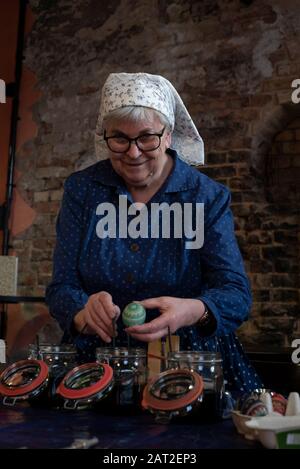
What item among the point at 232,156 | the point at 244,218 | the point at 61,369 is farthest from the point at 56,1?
the point at 61,369

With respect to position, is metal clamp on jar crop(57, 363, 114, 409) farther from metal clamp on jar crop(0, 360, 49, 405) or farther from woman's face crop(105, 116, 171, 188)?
woman's face crop(105, 116, 171, 188)

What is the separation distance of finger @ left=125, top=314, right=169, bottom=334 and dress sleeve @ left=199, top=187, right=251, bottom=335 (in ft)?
0.50

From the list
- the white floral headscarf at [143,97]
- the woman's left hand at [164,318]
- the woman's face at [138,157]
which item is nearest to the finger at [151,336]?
the woman's left hand at [164,318]

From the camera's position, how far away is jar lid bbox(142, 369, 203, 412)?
92 centimetres

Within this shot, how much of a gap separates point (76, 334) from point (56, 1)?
4797mm

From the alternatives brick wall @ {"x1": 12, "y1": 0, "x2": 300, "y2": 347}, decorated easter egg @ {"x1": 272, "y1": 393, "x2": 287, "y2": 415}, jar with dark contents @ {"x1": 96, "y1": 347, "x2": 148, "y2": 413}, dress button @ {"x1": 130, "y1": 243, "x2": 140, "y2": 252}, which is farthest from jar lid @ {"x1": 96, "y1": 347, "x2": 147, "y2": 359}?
brick wall @ {"x1": 12, "y1": 0, "x2": 300, "y2": 347}

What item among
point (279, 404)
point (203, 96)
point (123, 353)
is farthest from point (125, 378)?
point (203, 96)

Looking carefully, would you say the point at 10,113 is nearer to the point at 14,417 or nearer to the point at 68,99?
the point at 68,99

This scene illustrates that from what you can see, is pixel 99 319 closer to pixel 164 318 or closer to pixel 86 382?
pixel 164 318

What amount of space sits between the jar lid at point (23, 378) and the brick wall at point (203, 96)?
3.27 meters

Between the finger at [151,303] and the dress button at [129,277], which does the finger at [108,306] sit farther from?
the dress button at [129,277]

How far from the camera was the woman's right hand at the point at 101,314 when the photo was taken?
4.15ft

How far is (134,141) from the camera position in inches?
60.1

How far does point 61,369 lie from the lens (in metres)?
1.20
